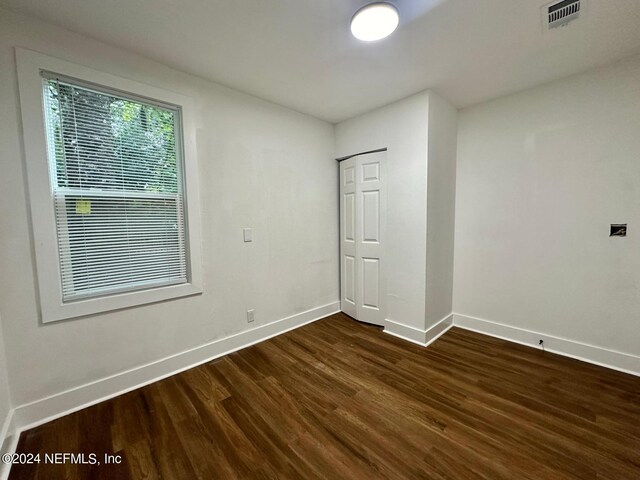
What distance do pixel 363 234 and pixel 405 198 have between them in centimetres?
70

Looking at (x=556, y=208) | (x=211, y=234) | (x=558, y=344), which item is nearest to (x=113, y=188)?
(x=211, y=234)

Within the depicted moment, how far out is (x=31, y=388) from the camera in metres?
1.59

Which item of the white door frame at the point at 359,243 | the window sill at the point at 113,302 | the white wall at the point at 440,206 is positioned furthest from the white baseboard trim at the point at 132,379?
the white wall at the point at 440,206

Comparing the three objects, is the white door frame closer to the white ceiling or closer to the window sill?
the white ceiling

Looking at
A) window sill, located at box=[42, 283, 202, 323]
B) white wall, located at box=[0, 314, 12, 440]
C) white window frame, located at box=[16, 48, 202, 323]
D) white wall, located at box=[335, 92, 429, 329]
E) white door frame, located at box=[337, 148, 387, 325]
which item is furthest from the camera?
white door frame, located at box=[337, 148, 387, 325]

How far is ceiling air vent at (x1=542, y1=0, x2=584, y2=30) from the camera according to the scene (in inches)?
57.7

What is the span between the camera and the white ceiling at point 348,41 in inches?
58.4

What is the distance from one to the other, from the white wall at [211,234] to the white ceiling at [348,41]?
177 millimetres

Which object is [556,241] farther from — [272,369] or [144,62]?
[144,62]

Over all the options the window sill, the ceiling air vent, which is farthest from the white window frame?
the ceiling air vent

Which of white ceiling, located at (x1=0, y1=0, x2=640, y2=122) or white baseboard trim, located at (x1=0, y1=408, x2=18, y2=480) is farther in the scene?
white ceiling, located at (x1=0, y1=0, x2=640, y2=122)

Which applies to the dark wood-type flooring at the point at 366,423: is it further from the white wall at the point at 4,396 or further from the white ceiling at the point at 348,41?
the white ceiling at the point at 348,41

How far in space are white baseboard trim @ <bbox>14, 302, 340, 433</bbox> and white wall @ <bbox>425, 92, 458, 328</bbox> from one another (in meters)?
1.71

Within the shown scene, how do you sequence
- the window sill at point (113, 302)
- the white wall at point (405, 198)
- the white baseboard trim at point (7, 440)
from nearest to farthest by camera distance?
the white baseboard trim at point (7, 440) → the window sill at point (113, 302) → the white wall at point (405, 198)
